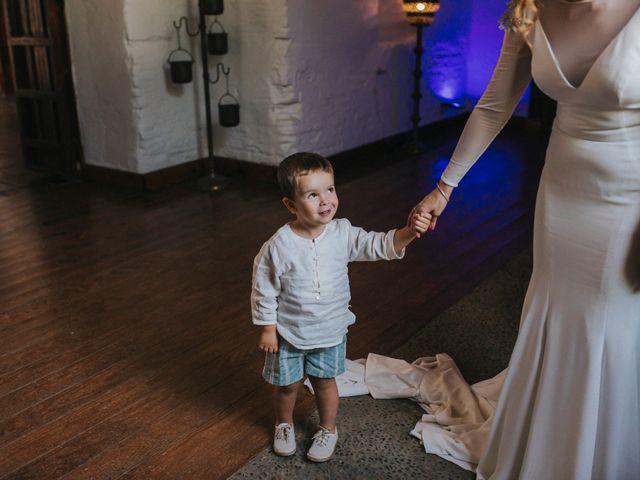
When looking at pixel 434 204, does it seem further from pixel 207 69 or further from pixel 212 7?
pixel 207 69

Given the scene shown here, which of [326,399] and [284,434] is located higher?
[326,399]

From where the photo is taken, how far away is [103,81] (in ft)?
16.8

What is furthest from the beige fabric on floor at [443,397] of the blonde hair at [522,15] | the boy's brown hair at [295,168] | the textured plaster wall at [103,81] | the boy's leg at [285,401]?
the textured plaster wall at [103,81]

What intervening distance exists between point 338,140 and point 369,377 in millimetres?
3515

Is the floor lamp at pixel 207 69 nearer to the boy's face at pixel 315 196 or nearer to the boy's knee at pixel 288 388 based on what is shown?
the boy's knee at pixel 288 388

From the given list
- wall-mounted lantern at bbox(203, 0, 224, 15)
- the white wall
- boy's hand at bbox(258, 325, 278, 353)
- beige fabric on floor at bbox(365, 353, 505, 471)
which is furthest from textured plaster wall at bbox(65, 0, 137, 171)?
boy's hand at bbox(258, 325, 278, 353)

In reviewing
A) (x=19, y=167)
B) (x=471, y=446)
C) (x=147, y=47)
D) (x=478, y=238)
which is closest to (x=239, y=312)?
(x=471, y=446)

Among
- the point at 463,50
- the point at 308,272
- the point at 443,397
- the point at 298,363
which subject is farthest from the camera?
the point at 463,50

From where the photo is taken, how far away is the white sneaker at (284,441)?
2158mm

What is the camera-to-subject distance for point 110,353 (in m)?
2.79

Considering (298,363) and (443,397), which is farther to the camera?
(443,397)

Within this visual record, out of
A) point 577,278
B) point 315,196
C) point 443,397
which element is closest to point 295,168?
point 315,196

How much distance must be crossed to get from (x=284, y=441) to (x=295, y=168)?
0.89m

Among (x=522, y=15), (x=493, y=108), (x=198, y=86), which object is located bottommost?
(x=198, y=86)
